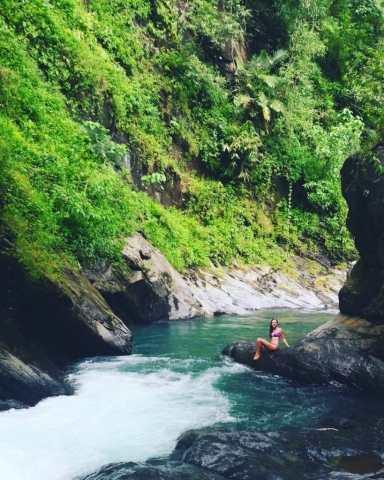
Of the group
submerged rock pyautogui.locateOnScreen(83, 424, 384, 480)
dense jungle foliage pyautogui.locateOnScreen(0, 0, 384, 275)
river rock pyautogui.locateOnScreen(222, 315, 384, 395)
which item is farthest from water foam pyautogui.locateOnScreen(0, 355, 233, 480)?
dense jungle foliage pyautogui.locateOnScreen(0, 0, 384, 275)

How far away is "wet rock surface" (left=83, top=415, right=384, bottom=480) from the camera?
5.76 m

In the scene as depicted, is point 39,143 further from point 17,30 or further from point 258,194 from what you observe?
point 258,194

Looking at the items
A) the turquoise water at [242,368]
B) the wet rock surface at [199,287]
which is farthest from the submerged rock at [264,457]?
the wet rock surface at [199,287]

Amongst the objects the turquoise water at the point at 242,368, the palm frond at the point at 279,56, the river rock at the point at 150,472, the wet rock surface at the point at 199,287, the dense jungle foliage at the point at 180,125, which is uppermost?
the palm frond at the point at 279,56

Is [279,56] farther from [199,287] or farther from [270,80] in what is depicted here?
[199,287]

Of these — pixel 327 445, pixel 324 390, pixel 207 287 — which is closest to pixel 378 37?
pixel 207 287

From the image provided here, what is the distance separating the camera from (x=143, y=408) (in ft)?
26.8

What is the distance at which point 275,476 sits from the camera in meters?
5.72

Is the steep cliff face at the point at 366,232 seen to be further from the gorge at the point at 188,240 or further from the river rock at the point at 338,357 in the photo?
the river rock at the point at 338,357

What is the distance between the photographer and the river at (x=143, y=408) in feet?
20.9

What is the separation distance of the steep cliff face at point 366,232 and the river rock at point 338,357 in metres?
0.37

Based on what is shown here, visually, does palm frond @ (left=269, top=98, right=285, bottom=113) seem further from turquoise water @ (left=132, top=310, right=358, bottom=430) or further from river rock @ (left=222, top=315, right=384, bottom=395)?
river rock @ (left=222, top=315, right=384, bottom=395)

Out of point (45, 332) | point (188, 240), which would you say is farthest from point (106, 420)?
point (188, 240)

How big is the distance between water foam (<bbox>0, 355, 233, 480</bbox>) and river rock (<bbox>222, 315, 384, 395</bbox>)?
143cm
